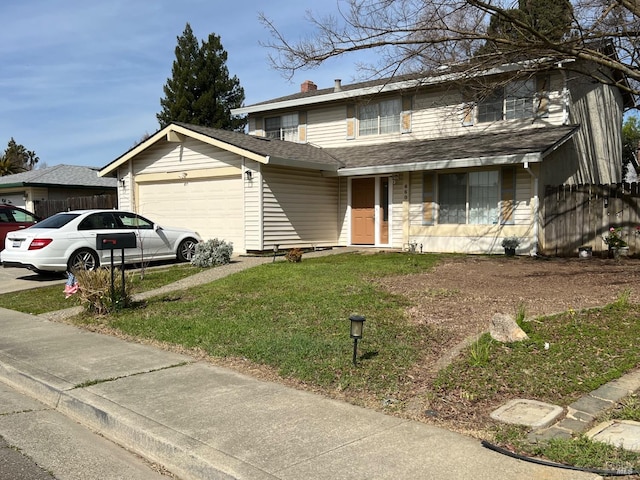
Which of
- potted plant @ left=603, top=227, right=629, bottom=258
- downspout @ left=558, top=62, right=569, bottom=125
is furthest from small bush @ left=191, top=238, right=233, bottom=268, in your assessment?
downspout @ left=558, top=62, right=569, bottom=125

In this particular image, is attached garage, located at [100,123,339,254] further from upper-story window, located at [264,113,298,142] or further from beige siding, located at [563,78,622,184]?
beige siding, located at [563,78,622,184]

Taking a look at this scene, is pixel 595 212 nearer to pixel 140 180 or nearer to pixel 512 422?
pixel 512 422

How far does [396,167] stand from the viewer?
15492 millimetres

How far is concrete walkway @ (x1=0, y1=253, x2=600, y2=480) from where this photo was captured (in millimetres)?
3559

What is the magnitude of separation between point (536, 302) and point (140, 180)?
1453 cm

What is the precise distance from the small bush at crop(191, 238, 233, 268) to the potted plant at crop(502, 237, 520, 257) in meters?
7.36

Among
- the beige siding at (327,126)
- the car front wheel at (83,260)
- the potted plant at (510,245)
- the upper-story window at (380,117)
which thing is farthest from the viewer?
the beige siding at (327,126)

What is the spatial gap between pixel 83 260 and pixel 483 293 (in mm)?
9072

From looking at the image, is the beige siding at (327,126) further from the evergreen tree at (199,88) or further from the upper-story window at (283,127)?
the evergreen tree at (199,88)

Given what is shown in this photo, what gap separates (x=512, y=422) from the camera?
418 cm

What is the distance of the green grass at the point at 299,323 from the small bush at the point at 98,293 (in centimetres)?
24

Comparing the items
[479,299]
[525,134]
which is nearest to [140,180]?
[525,134]

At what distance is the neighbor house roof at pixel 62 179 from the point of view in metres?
24.1

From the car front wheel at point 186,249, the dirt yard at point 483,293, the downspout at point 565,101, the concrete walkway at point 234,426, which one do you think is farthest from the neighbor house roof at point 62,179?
the downspout at point 565,101
